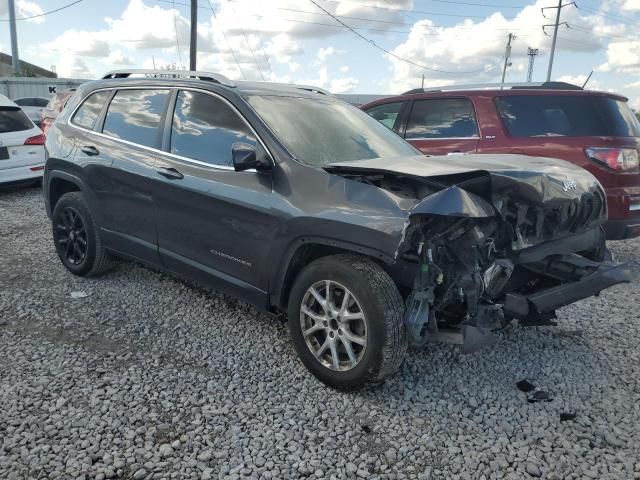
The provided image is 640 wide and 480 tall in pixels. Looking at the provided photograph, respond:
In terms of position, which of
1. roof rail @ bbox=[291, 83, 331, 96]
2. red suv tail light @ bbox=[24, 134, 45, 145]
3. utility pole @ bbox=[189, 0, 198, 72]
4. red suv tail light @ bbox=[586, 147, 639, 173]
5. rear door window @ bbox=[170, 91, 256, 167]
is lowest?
red suv tail light @ bbox=[24, 134, 45, 145]

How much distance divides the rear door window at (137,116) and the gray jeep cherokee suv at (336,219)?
14 mm

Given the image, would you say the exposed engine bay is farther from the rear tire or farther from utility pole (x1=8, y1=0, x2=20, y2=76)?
utility pole (x1=8, y1=0, x2=20, y2=76)

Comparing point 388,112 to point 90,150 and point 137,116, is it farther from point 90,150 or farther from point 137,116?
point 90,150

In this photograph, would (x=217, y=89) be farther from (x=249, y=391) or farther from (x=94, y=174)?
(x=249, y=391)

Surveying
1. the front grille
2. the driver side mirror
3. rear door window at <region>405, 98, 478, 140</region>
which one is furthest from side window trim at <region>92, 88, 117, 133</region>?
rear door window at <region>405, 98, 478, 140</region>

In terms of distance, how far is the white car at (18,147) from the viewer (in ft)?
28.4

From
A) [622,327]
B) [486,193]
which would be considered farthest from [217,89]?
[622,327]

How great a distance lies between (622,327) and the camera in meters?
4.29

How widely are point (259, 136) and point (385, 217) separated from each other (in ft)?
3.78

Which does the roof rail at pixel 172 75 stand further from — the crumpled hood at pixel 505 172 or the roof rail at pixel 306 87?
the crumpled hood at pixel 505 172

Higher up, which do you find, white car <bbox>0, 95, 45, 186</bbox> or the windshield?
the windshield

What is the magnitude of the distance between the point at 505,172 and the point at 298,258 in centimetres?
132

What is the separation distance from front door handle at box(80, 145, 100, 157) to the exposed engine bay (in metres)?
2.54

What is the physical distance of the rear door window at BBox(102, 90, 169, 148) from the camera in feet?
13.9
